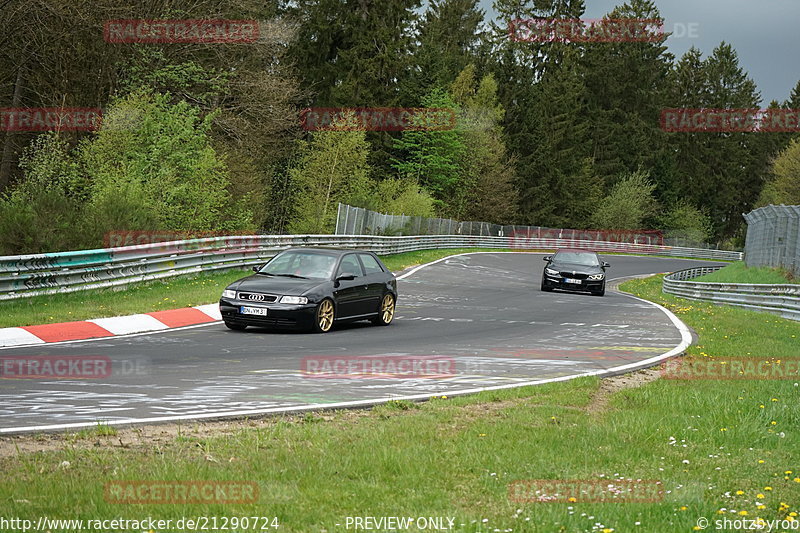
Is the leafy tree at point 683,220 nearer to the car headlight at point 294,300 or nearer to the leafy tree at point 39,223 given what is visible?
the leafy tree at point 39,223

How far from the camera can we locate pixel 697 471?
6.74m

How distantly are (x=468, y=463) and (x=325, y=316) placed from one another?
9750 mm

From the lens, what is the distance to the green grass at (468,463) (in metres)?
5.34

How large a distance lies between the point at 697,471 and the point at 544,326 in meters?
12.4

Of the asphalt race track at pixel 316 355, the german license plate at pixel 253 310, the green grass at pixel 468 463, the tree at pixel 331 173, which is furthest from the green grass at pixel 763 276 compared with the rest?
the tree at pixel 331 173

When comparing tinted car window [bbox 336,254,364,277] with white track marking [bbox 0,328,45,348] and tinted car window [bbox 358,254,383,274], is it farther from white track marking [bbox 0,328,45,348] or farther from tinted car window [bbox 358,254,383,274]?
white track marking [bbox 0,328,45,348]

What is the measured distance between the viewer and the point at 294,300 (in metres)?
15.7

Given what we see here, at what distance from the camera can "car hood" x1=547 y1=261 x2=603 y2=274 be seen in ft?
102

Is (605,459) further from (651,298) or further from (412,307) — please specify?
(651,298)

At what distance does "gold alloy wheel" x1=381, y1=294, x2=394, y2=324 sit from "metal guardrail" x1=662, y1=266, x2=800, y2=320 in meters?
11.6

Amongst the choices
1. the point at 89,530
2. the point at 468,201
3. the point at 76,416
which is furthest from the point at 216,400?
the point at 468,201

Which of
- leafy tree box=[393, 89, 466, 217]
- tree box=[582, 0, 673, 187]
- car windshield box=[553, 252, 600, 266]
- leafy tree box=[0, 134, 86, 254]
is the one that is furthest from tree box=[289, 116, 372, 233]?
tree box=[582, 0, 673, 187]

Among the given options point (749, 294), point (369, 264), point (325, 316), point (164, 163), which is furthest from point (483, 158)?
point (325, 316)

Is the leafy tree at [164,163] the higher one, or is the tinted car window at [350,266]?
the leafy tree at [164,163]
